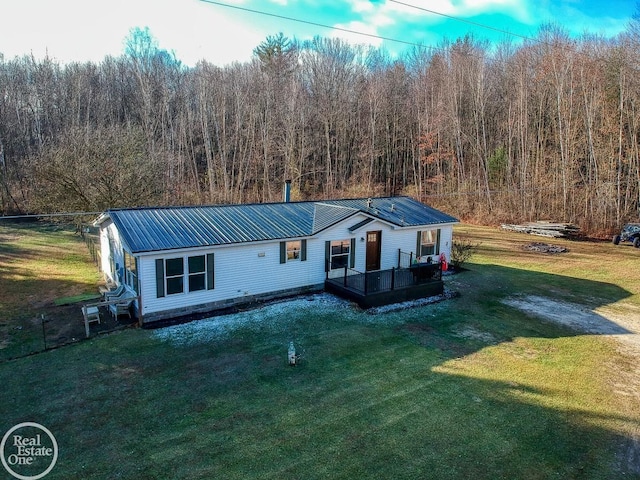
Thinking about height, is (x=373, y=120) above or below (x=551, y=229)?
above

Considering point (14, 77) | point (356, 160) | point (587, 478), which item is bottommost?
point (587, 478)

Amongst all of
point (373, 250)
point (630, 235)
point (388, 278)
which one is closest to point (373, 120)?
point (630, 235)

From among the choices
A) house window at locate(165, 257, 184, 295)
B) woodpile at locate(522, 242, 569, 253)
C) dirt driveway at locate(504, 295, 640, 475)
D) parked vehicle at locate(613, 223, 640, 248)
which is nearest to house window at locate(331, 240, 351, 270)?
house window at locate(165, 257, 184, 295)

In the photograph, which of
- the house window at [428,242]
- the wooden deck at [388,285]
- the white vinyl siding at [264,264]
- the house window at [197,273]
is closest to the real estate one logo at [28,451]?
the white vinyl siding at [264,264]

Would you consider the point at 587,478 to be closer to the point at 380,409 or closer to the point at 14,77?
the point at 380,409

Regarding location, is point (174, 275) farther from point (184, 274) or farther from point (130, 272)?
point (130, 272)

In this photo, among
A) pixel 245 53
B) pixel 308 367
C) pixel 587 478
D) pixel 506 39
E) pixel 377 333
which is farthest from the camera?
pixel 245 53

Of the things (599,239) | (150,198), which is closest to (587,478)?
(150,198)

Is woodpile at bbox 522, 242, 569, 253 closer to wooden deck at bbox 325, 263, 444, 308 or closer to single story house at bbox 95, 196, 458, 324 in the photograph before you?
single story house at bbox 95, 196, 458, 324

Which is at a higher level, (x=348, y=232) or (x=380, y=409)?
(x=348, y=232)
